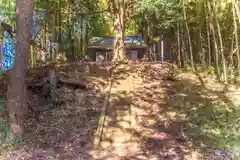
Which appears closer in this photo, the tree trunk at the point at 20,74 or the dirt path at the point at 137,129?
the dirt path at the point at 137,129

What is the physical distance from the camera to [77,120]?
6195 millimetres

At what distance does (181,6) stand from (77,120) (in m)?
5.15

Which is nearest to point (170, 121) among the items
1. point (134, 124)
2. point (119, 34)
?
point (134, 124)

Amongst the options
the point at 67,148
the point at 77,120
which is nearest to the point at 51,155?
the point at 67,148

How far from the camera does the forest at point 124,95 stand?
5312 millimetres

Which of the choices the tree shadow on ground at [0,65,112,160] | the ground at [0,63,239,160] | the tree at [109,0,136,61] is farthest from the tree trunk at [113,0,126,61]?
the tree shadow on ground at [0,65,112,160]

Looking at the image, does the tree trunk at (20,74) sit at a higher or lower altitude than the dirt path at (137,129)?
higher

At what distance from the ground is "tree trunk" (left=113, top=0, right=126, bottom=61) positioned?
263 centimetres

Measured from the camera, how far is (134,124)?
20.3 feet

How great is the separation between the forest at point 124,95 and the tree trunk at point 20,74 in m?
0.02

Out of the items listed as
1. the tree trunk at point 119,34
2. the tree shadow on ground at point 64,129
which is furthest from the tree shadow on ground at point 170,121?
the tree trunk at point 119,34

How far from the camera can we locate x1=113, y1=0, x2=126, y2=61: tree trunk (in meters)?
11.0

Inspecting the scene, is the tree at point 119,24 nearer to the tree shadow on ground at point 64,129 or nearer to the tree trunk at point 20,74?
the tree shadow on ground at point 64,129

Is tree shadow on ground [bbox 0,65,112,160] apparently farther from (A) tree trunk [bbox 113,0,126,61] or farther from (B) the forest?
(A) tree trunk [bbox 113,0,126,61]
